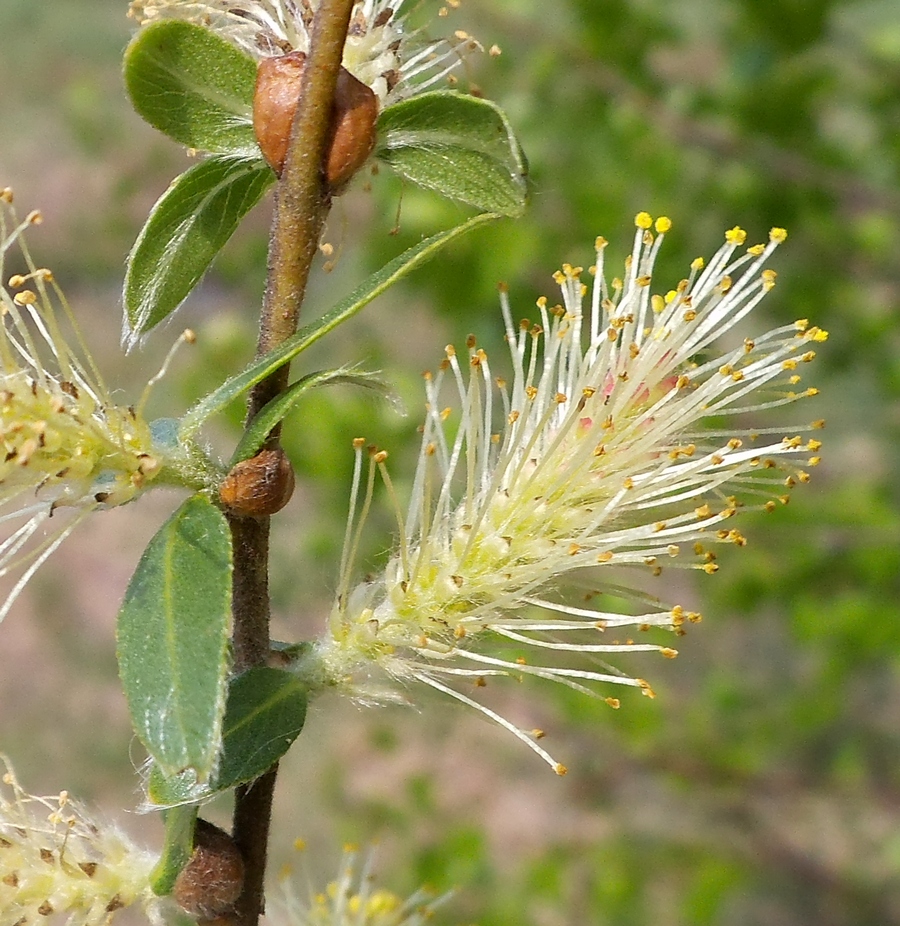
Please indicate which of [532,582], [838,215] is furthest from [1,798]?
[838,215]

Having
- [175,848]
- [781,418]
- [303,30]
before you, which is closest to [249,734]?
[175,848]

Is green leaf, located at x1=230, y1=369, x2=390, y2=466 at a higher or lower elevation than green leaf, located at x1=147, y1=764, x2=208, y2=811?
higher

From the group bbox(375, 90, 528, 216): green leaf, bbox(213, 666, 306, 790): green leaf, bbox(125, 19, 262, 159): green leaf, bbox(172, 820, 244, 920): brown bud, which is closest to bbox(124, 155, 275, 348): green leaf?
bbox(125, 19, 262, 159): green leaf

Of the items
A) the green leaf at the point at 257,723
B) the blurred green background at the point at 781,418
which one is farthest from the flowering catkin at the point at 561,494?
the blurred green background at the point at 781,418

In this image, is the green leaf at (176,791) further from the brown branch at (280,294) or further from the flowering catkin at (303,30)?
the flowering catkin at (303,30)

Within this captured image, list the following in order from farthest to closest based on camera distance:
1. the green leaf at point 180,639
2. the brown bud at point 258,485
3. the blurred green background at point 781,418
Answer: the blurred green background at point 781,418
the brown bud at point 258,485
the green leaf at point 180,639

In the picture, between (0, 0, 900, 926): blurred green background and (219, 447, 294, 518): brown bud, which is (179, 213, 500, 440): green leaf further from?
(0, 0, 900, 926): blurred green background
